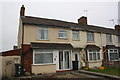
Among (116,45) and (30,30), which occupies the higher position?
(30,30)

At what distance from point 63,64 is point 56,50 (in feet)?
6.43

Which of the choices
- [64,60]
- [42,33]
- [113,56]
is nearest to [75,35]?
[64,60]

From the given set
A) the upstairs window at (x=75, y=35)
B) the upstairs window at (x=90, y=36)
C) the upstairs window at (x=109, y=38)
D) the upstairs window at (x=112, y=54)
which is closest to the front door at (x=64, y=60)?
the upstairs window at (x=75, y=35)

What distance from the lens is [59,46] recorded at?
49.7 ft

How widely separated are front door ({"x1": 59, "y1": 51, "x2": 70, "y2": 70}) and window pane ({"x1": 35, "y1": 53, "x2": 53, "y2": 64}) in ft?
4.55

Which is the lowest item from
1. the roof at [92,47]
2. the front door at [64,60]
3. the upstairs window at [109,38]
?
the front door at [64,60]

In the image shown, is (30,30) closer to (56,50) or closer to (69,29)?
(56,50)

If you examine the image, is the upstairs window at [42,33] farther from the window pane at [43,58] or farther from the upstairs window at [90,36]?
the upstairs window at [90,36]

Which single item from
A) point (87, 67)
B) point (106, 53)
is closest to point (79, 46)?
point (87, 67)

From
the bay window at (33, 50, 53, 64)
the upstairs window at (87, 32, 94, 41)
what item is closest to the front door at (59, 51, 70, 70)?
the bay window at (33, 50, 53, 64)

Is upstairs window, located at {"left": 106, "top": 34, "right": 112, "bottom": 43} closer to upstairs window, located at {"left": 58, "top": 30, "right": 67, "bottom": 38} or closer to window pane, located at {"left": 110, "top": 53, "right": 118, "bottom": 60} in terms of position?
window pane, located at {"left": 110, "top": 53, "right": 118, "bottom": 60}

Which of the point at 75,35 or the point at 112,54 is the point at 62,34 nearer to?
the point at 75,35

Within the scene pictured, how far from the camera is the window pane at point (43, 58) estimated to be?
14.0m

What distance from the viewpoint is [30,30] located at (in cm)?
1434
